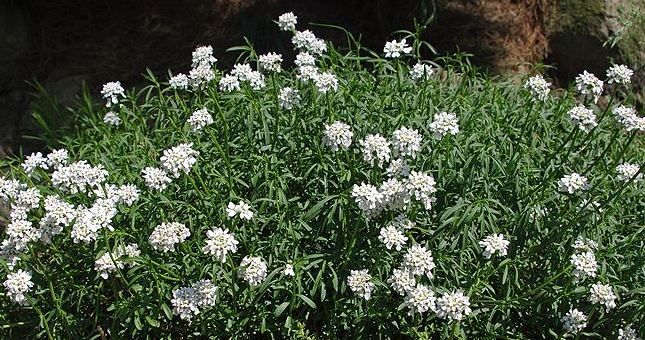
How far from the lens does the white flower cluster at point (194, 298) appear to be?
357 cm

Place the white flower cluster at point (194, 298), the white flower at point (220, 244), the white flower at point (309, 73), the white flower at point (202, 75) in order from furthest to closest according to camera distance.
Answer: the white flower at point (202, 75), the white flower at point (309, 73), the white flower cluster at point (194, 298), the white flower at point (220, 244)

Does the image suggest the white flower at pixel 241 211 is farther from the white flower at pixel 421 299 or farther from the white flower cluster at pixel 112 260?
the white flower at pixel 421 299

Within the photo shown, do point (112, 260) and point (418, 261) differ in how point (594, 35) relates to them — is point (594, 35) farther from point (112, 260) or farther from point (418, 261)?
point (112, 260)

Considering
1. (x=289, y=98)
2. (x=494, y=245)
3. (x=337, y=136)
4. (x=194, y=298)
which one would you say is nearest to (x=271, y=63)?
(x=289, y=98)

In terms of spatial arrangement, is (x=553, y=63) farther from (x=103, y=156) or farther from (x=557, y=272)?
(x=103, y=156)

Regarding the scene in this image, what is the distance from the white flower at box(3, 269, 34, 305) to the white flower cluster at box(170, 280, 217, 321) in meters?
0.76

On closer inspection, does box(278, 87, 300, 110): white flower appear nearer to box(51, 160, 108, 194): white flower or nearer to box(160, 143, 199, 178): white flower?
box(160, 143, 199, 178): white flower

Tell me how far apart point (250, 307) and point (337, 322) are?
0.42 m

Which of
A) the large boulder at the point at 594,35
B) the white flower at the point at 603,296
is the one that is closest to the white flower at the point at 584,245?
the white flower at the point at 603,296

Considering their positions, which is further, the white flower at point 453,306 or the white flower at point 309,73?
the white flower at point 309,73

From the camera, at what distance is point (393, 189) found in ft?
11.8

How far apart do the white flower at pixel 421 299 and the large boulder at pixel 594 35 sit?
3964 mm

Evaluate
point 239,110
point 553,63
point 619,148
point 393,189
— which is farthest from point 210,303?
point 553,63

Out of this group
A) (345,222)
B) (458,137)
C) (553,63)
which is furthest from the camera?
(553,63)
